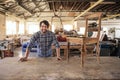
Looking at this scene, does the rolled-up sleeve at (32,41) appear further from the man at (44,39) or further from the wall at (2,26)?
the wall at (2,26)

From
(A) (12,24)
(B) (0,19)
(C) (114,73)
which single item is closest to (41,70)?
(C) (114,73)

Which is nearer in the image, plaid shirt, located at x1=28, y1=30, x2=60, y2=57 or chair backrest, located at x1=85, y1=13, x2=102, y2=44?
chair backrest, located at x1=85, y1=13, x2=102, y2=44

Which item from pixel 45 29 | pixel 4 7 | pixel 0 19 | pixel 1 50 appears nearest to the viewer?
pixel 45 29

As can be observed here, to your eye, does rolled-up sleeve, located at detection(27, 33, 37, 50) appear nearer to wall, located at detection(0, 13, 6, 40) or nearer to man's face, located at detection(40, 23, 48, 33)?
man's face, located at detection(40, 23, 48, 33)

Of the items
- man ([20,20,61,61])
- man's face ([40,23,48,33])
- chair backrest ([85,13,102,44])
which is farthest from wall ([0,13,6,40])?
Answer: man's face ([40,23,48,33])

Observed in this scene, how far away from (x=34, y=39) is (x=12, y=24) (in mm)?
11481

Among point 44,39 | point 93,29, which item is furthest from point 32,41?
point 93,29

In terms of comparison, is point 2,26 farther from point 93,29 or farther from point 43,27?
point 93,29

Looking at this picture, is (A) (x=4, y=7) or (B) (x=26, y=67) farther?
(A) (x=4, y=7)

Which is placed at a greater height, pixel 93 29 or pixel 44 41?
pixel 93 29

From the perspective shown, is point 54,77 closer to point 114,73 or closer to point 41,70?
point 41,70

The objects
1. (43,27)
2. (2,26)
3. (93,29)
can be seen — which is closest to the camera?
(43,27)

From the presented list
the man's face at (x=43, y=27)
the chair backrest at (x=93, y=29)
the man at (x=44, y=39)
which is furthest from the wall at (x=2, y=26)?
the man's face at (x=43, y=27)

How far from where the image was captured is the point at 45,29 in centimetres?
353
